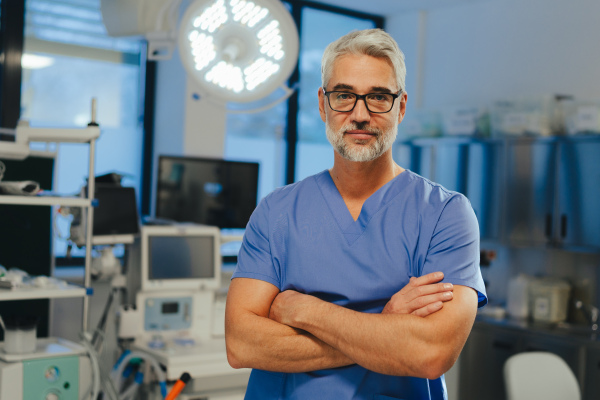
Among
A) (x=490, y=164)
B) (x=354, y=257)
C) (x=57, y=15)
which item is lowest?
(x=354, y=257)

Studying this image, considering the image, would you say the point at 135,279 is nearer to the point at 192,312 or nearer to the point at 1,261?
the point at 192,312

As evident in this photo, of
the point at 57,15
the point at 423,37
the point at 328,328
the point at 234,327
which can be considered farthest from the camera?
the point at 423,37

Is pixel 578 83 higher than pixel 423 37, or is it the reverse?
pixel 423 37

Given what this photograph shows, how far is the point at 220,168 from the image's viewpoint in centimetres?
341

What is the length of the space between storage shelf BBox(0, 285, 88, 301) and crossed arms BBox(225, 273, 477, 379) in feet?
3.77

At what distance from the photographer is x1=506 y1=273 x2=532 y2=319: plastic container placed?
13.0 feet

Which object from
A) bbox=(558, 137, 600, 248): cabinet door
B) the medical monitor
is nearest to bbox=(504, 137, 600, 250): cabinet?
bbox=(558, 137, 600, 248): cabinet door

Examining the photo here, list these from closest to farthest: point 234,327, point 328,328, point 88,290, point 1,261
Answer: point 328,328 < point 234,327 < point 88,290 < point 1,261

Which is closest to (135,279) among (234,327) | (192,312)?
(192,312)

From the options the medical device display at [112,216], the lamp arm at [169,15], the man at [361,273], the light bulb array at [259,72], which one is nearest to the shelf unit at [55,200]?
the medical device display at [112,216]

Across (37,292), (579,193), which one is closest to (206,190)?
(37,292)

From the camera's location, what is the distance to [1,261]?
105 inches

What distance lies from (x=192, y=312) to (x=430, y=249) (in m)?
1.71

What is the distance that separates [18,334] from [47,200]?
47cm
